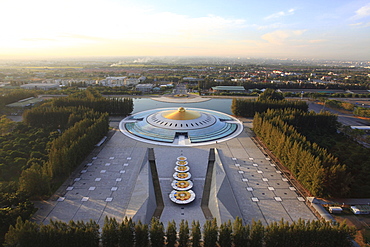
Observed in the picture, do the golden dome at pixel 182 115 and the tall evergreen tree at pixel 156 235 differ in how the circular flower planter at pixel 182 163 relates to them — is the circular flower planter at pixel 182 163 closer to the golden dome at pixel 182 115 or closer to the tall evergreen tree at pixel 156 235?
the tall evergreen tree at pixel 156 235

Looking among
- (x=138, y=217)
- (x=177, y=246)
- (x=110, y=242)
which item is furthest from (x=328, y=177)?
(x=110, y=242)

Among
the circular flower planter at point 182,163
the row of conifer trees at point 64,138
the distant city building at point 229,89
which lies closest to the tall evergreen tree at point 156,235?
the circular flower planter at point 182,163

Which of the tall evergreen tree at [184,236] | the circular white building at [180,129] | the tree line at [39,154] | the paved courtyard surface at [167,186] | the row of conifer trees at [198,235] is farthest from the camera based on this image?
the circular white building at [180,129]

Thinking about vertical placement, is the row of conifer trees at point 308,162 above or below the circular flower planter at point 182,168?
above

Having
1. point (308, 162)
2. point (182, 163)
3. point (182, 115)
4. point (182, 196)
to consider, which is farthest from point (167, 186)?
point (182, 115)

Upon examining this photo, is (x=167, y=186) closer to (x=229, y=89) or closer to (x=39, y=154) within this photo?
(x=39, y=154)

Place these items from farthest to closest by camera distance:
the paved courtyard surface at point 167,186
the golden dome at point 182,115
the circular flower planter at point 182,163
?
1. the golden dome at point 182,115
2. the circular flower planter at point 182,163
3. the paved courtyard surface at point 167,186

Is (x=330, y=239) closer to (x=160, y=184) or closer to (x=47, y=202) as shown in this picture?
(x=160, y=184)
